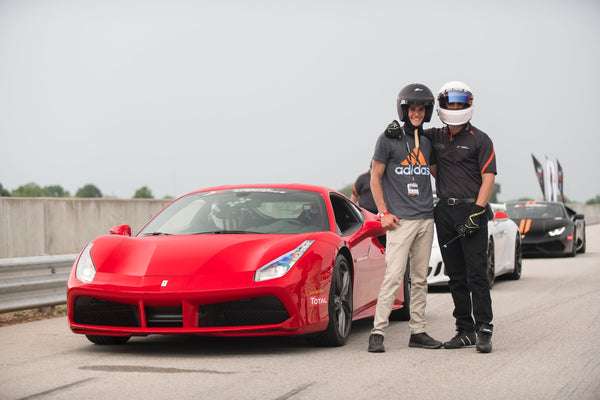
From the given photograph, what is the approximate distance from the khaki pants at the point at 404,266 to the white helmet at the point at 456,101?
2.62ft

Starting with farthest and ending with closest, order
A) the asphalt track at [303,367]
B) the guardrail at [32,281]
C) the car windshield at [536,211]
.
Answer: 1. the car windshield at [536,211]
2. the guardrail at [32,281]
3. the asphalt track at [303,367]

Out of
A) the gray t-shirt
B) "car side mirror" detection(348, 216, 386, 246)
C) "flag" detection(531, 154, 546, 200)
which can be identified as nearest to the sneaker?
the gray t-shirt

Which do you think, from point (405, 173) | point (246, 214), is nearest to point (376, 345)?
point (405, 173)

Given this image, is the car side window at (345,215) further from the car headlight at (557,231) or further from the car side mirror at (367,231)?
the car headlight at (557,231)

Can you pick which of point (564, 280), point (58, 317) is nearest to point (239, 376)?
point (58, 317)

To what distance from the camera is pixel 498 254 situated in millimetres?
13484

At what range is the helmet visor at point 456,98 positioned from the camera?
7.03 m

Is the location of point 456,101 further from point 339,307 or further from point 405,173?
point 339,307

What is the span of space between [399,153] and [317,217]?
1.01 metres

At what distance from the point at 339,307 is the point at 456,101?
1.82m

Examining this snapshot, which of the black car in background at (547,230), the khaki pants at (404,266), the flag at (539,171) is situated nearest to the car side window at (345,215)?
the khaki pants at (404,266)

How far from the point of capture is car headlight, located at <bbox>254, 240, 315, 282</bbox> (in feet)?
21.1

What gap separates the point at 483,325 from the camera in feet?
22.7

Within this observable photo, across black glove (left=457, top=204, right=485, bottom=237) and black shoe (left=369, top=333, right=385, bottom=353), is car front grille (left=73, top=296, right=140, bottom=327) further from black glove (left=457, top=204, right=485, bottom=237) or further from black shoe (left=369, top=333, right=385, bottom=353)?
black glove (left=457, top=204, right=485, bottom=237)
